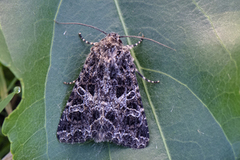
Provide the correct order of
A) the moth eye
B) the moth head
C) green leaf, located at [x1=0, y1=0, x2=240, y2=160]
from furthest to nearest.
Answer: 1. the moth eye
2. the moth head
3. green leaf, located at [x1=0, y1=0, x2=240, y2=160]

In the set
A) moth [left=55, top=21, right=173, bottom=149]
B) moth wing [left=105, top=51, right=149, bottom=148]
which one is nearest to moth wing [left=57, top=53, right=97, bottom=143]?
moth [left=55, top=21, right=173, bottom=149]

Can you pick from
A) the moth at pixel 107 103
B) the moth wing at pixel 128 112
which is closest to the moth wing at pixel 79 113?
the moth at pixel 107 103

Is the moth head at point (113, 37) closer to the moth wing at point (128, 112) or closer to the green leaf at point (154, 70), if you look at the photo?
the green leaf at point (154, 70)

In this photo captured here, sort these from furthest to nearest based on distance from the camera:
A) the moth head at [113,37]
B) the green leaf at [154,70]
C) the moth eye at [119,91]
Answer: the moth eye at [119,91] → the moth head at [113,37] → the green leaf at [154,70]

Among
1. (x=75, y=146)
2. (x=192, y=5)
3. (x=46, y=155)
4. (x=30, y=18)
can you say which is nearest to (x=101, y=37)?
(x=30, y=18)

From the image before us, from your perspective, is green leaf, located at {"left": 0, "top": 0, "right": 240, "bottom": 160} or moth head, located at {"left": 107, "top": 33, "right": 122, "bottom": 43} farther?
moth head, located at {"left": 107, "top": 33, "right": 122, "bottom": 43}

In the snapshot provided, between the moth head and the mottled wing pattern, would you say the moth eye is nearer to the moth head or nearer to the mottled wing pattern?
the mottled wing pattern

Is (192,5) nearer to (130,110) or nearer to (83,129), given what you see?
(130,110)
